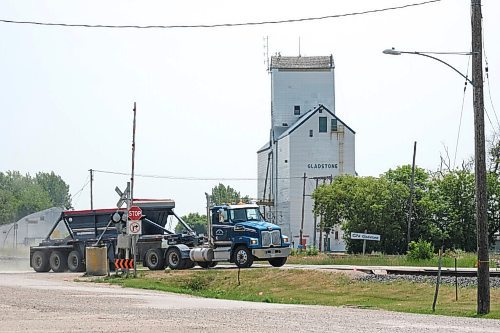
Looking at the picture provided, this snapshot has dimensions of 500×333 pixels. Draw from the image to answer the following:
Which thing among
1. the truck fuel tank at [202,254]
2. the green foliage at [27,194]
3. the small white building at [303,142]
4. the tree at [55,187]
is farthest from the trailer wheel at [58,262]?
the tree at [55,187]

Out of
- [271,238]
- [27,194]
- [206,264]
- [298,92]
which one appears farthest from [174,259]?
[27,194]

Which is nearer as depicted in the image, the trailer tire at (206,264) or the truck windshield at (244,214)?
the trailer tire at (206,264)

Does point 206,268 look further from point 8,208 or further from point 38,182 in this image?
point 38,182

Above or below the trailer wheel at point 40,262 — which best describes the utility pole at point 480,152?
above

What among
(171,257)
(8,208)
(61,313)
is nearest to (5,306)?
(61,313)

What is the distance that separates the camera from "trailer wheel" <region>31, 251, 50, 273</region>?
47.2m

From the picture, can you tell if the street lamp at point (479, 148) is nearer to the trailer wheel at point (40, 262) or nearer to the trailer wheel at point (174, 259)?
the trailer wheel at point (174, 259)

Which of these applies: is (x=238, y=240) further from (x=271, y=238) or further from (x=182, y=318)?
(x=182, y=318)

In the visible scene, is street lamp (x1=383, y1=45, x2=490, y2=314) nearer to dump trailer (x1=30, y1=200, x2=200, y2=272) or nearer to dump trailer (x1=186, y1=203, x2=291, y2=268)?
dump trailer (x1=186, y1=203, x2=291, y2=268)

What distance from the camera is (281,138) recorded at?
103375mm

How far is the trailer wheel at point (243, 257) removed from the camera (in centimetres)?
4269

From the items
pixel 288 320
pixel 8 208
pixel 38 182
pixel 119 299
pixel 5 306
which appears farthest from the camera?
pixel 38 182

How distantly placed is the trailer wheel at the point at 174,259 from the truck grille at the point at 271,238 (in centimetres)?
395

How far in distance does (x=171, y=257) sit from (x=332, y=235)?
189 feet
